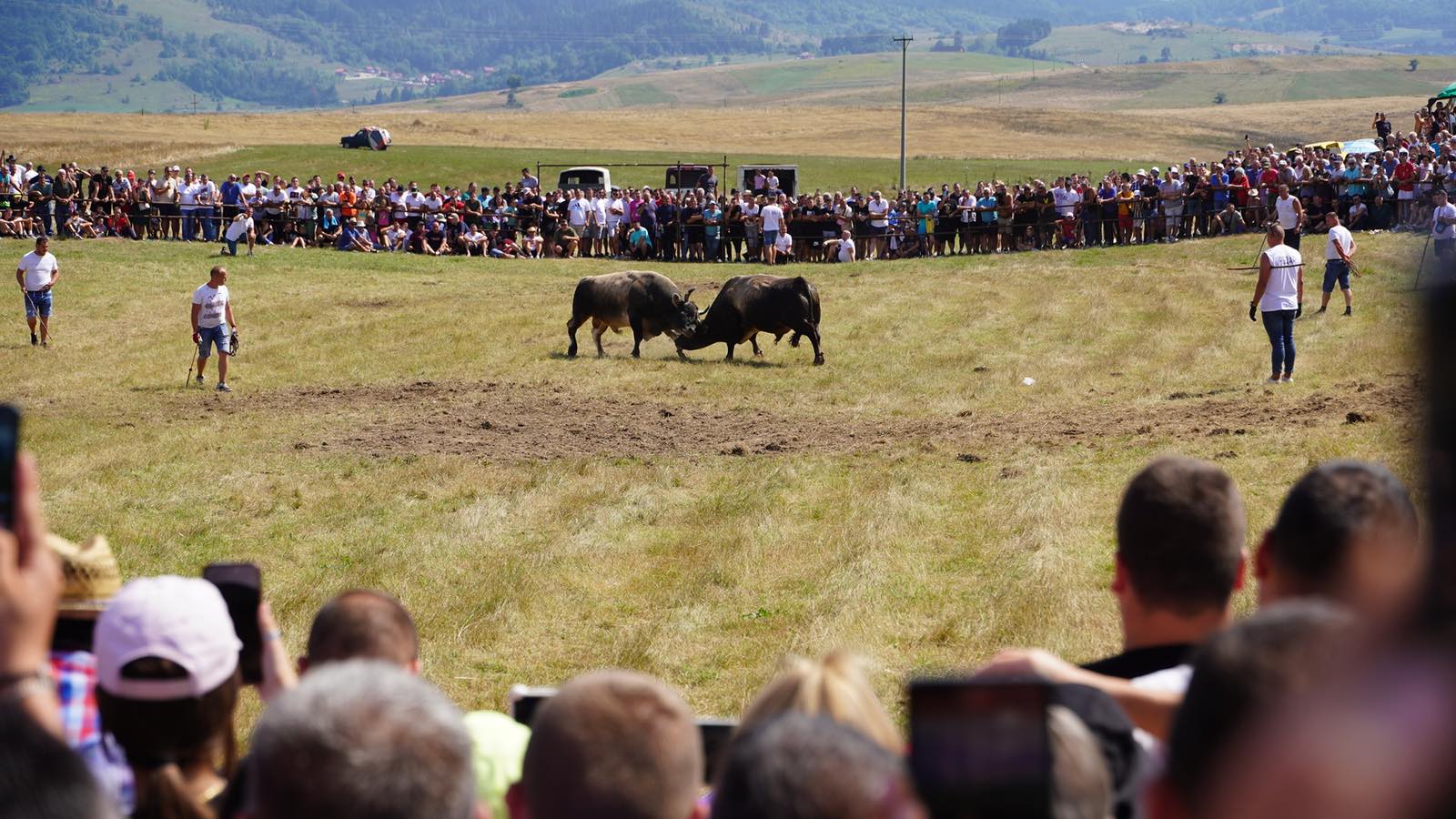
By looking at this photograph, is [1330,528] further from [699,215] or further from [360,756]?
[699,215]

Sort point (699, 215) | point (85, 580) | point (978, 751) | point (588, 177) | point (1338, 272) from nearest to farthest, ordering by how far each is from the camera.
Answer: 1. point (978, 751)
2. point (85, 580)
3. point (1338, 272)
4. point (699, 215)
5. point (588, 177)

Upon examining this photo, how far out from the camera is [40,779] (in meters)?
2.01

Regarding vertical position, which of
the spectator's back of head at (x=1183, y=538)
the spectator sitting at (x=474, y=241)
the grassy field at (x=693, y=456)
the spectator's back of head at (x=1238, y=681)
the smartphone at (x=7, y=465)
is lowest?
the grassy field at (x=693, y=456)

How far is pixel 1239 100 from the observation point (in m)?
160

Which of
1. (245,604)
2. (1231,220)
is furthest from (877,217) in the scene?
(245,604)

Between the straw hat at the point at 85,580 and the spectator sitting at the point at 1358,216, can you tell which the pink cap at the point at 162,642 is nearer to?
the straw hat at the point at 85,580

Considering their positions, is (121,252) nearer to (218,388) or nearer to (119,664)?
(218,388)

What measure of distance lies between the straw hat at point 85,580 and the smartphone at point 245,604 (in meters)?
0.54

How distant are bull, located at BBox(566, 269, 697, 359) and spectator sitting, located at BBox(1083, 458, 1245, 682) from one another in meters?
18.0

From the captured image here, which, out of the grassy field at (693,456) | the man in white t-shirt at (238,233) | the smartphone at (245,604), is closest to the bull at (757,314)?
the grassy field at (693,456)

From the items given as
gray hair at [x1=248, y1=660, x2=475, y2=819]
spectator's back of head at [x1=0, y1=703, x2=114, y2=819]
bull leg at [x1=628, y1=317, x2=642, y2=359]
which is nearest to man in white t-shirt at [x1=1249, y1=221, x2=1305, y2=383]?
bull leg at [x1=628, y1=317, x2=642, y2=359]

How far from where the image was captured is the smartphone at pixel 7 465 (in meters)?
2.53

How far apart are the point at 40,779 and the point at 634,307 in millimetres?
19910

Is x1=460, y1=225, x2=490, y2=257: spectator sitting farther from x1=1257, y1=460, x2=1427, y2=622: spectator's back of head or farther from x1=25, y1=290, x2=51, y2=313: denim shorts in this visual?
x1=1257, y1=460, x2=1427, y2=622: spectator's back of head
